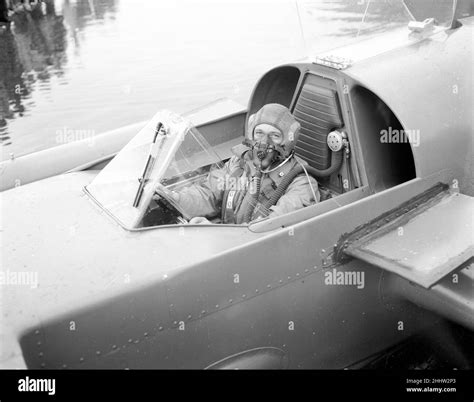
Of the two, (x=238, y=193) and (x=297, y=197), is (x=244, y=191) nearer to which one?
(x=238, y=193)

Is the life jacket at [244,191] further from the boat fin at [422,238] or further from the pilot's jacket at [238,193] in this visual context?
the boat fin at [422,238]

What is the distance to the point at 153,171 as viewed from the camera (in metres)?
3.61

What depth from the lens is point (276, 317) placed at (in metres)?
3.29

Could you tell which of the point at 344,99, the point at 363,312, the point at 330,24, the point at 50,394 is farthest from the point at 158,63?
the point at 50,394

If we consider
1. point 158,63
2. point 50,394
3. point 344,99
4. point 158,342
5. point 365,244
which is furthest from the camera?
point 158,63

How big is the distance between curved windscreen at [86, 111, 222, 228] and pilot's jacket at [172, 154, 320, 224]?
0.31 ft

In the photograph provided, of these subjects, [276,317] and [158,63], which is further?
[158,63]

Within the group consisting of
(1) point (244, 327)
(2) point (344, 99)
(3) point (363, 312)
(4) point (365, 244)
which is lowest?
(3) point (363, 312)

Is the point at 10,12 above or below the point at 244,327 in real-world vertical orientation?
above

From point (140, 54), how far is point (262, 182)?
8.27m

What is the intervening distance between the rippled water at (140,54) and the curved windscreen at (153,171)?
1561 millimetres

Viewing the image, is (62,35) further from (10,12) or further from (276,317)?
(276,317)

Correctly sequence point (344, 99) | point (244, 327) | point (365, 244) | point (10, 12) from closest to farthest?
point (244, 327) < point (365, 244) < point (344, 99) < point (10, 12)

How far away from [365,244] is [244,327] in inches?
34.4
